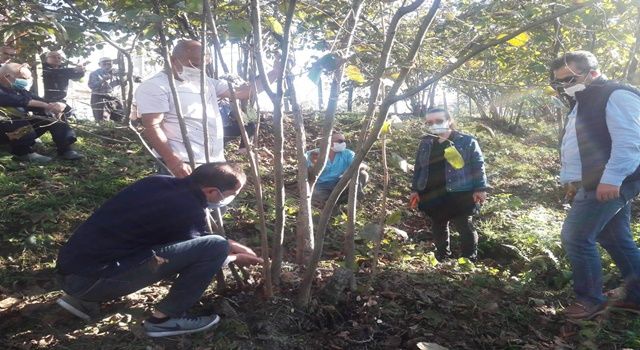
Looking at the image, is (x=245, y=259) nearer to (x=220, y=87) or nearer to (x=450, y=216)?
(x=220, y=87)

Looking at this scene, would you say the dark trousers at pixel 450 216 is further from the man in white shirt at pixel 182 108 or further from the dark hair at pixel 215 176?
the dark hair at pixel 215 176

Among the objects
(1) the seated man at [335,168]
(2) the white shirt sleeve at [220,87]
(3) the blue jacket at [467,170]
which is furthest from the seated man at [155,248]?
(1) the seated man at [335,168]

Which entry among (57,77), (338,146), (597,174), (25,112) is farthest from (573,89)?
(57,77)

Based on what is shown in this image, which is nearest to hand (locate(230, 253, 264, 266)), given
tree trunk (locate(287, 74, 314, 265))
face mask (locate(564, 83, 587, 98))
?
tree trunk (locate(287, 74, 314, 265))

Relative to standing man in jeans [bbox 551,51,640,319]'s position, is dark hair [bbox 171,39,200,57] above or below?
above

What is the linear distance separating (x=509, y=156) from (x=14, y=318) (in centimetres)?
1025

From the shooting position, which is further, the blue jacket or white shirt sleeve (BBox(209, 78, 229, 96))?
the blue jacket

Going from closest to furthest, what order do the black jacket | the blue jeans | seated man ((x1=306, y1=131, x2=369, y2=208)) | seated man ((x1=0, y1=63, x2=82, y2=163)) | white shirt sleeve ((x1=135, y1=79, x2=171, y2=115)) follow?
the blue jeans
white shirt sleeve ((x1=135, y1=79, x2=171, y2=115))
seated man ((x1=0, y1=63, x2=82, y2=163))
seated man ((x1=306, y1=131, x2=369, y2=208))
the black jacket

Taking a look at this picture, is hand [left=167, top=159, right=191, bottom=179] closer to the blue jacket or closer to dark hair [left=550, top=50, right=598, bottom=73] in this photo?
the blue jacket

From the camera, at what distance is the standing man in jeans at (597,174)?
2.48 metres

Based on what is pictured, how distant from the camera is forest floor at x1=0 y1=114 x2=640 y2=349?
2.37 meters

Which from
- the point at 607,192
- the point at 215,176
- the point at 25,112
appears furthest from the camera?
the point at 25,112

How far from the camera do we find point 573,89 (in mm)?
2744

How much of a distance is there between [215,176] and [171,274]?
0.59 meters
